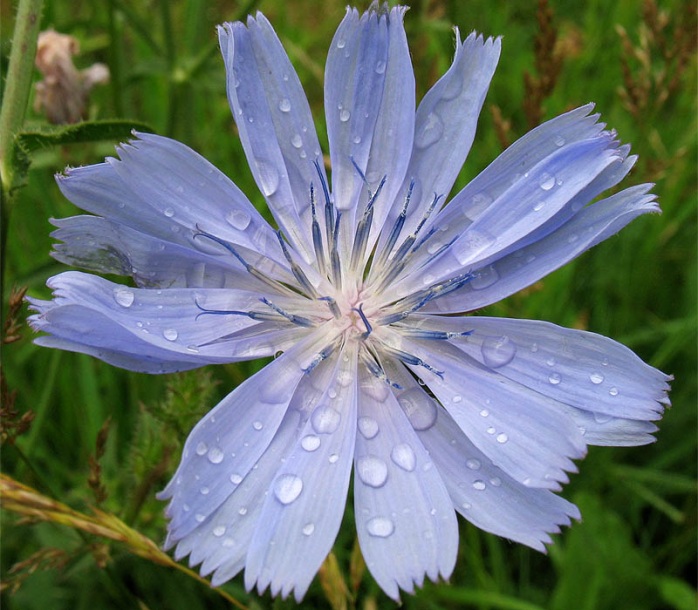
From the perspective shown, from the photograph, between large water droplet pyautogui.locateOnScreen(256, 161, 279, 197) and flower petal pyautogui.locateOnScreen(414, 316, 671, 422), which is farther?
large water droplet pyautogui.locateOnScreen(256, 161, 279, 197)

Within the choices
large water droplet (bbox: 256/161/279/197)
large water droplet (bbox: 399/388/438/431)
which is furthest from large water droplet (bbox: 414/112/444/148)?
large water droplet (bbox: 399/388/438/431)

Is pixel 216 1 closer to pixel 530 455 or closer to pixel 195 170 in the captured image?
pixel 195 170

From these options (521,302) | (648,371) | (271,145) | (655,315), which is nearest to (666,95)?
(521,302)

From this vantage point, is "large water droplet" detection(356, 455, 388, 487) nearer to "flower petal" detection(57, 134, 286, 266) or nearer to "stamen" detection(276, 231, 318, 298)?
"stamen" detection(276, 231, 318, 298)

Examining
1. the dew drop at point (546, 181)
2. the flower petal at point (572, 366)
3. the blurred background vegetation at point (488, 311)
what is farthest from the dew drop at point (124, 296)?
the dew drop at point (546, 181)

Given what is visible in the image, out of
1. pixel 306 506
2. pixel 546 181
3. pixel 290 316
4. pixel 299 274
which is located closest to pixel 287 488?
pixel 306 506

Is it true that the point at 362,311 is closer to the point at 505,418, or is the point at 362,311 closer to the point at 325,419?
the point at 325,419

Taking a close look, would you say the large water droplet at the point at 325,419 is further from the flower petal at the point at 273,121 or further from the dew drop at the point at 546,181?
the dew drop at the point at 546,181
